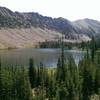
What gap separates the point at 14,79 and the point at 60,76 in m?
30.0

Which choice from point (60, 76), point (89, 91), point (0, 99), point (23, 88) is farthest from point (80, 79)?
point (0, 99)

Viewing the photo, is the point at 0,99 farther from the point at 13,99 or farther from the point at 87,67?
the point at 87,67

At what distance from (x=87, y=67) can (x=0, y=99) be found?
38.6 meters

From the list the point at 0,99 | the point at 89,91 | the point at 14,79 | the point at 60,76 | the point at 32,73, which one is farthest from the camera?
the point at 32,73

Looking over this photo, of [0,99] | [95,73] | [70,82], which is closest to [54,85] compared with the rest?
[70,82]

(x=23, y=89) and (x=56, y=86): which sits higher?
(x=23, y=89)

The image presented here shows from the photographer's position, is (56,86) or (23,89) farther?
(56,86)

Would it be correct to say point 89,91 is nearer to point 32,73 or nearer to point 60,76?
point 60,76

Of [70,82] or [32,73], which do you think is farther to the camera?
[32,73]

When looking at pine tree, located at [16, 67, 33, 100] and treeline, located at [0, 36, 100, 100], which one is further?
treeline, located at [0, 36, 100, 100]

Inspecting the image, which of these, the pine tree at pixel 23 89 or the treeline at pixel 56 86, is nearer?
the pine tree at pixel 23 89

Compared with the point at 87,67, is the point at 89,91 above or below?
below

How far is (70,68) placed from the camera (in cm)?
13075

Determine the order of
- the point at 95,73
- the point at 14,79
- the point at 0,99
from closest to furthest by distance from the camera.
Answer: the point at 0,99, the point at 14,79, the point at 95,73
